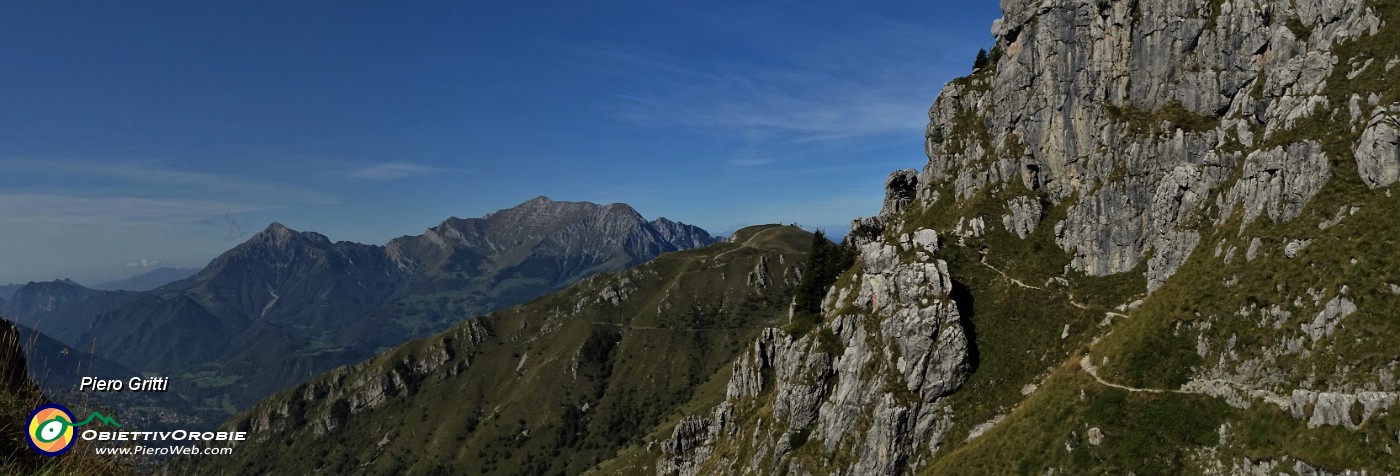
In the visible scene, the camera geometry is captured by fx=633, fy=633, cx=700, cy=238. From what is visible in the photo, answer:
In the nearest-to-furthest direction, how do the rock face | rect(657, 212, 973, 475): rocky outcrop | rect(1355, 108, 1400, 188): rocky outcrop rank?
the rock face, rect(1355, 108, 1400, 188): rocky outcrop, rect(657, 212, 973, 475): rocky outcrop

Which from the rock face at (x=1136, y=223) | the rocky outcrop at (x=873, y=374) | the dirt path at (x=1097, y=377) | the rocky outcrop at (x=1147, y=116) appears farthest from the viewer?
the rocky outcrop at (x=873, y=374)

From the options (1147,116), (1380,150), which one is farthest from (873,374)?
(1380,150)

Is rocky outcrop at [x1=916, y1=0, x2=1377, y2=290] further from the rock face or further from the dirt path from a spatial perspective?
the dirt path

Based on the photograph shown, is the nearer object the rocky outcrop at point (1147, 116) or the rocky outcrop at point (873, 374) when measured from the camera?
the rocky outcrop at point (1147, 116)

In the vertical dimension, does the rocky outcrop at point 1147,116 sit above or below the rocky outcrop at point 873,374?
above

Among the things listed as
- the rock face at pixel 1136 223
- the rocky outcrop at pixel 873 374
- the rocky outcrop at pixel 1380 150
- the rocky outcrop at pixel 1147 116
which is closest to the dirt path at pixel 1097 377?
the rock face at pixel 1136 223

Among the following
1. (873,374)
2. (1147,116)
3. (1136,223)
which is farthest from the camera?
(1147,116)

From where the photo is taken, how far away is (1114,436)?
78312 mm

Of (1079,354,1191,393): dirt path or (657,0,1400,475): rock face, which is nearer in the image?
(657,0,1400,475): rock face

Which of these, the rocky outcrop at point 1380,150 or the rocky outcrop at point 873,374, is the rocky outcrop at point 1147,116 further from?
the rocky outcrop at point 873,374

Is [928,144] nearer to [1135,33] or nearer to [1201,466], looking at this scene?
[1135,33]

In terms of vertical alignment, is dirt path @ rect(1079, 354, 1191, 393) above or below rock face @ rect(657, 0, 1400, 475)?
below

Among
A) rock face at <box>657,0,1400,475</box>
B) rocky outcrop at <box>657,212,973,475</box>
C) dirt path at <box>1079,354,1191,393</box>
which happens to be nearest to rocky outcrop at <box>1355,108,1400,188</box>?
rock face at <box>657,0,1400,475</box>

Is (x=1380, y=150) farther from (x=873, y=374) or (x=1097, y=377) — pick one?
(x=873, y=374)
